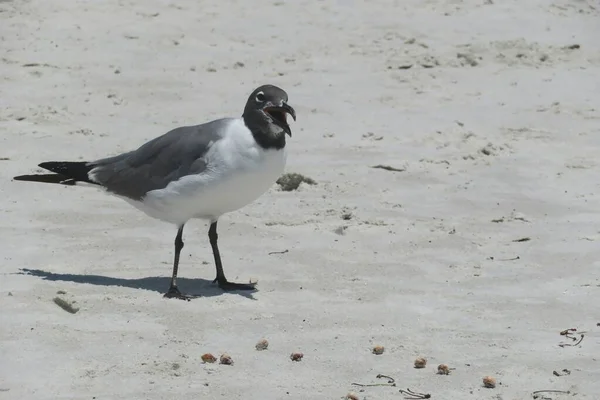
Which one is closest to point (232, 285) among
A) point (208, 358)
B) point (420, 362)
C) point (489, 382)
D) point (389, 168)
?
point (208, 358)

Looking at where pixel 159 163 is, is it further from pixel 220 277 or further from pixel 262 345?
pixel 262 345

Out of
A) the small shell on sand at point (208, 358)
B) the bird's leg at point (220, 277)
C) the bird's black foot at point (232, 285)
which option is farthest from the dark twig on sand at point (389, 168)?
the small shell on sand at point (208, 358)

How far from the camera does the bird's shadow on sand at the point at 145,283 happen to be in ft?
20.2

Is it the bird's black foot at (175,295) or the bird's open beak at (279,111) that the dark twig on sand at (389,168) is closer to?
the bird's open beak at (279,111)

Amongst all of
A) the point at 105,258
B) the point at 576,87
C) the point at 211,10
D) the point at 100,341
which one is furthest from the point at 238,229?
the point at 211,10

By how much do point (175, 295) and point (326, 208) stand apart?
6.15 ft

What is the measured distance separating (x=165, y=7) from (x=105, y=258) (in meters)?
5.58

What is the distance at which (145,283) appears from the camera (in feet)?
20.6

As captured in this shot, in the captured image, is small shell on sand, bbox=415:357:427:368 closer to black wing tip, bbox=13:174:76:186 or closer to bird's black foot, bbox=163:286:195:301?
bird's black foot, bbox=163:286:195:301

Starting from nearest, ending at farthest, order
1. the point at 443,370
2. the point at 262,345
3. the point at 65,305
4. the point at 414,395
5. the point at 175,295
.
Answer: the point at 414,395 < the point at 443,370 < the point at 262,345 < the point at 65,305 < the point at 175,295

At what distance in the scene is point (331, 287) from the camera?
629 centimetres

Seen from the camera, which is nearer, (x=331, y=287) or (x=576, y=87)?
(x=331, y=287)

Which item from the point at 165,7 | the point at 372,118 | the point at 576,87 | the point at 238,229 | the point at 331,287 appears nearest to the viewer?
the point at 331,287

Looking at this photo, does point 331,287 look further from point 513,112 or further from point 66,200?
point 513,112
